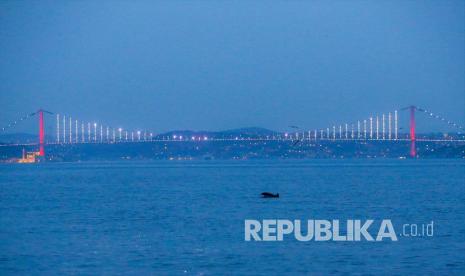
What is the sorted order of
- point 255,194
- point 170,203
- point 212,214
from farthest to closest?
point 255,194 < point 170,203 < point 212,214

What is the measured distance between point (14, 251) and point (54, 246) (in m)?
0.77

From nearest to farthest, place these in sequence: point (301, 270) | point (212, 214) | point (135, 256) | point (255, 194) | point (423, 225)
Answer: point (301, 270) < point (135, 256) < point (423, 225) < point (212, 214) < point (255, 194)

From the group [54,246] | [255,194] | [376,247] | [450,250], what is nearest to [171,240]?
[54,246]

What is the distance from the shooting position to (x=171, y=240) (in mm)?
15719

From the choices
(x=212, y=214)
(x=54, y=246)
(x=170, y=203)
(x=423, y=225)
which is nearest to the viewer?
(x=54, y=246)

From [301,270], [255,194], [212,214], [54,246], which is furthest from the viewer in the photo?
[255,194]

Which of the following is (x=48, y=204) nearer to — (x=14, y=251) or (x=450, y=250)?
(x=14, y=251)

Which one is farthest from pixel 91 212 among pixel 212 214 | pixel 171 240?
pixel 171 240

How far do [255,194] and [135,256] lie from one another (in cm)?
1693

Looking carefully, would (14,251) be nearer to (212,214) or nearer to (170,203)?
(212,214)

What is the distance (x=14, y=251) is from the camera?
14.5 meters

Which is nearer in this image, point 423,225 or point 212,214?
point 423,225

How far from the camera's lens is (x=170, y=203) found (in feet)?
84.3

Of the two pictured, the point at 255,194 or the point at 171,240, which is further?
the point at 255,194
